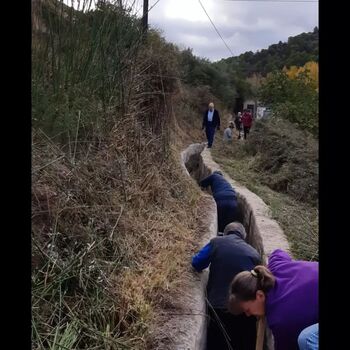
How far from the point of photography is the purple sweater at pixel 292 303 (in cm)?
300

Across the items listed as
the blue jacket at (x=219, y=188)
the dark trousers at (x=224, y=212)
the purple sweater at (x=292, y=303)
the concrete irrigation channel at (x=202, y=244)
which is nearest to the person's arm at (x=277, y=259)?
the purple sweater at (x=292, y=303)

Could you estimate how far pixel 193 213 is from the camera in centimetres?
627

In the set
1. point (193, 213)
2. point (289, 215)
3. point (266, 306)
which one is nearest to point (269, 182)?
point (289, 215)

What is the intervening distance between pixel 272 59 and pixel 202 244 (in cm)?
3520

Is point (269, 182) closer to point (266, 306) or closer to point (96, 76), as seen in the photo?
point (96, 76)

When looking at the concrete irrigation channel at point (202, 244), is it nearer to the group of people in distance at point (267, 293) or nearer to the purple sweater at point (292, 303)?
the group of people in distance at point (267, 293)

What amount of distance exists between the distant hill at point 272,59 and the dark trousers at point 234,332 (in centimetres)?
2074

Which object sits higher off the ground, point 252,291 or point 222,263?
point 252,291

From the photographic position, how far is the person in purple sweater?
9.92 ft

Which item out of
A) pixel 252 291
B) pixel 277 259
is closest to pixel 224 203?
pixel 277 259

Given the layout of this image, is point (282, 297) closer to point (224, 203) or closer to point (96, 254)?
point (96, 254)

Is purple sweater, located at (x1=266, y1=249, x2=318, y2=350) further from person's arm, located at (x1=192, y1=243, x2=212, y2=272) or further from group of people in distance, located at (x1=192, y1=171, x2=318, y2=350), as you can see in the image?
person's arm, located at (x1=192, y1=243, x2=212, y2=272)

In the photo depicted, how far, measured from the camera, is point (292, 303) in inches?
121
